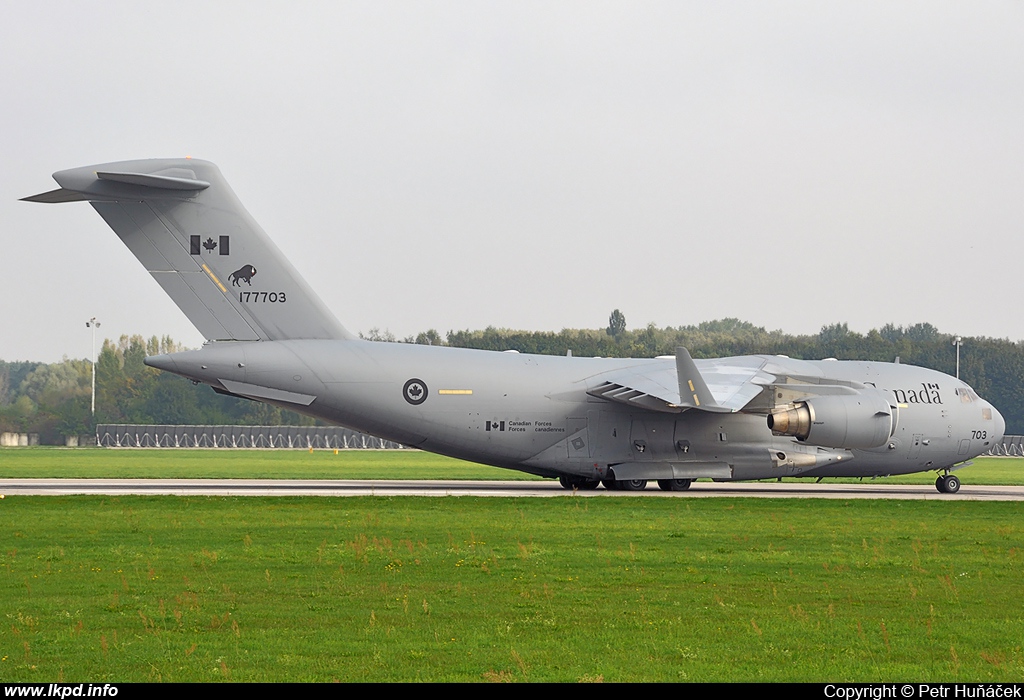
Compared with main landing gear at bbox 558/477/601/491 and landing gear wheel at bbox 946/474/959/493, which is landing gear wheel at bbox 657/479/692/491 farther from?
landing gear wheel at bbox 946/474/959/493

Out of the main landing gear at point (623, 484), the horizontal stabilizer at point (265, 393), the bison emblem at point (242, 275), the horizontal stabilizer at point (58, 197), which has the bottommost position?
→ the main landing gear at point (623, 484)

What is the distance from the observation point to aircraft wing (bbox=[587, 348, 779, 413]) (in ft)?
87.0

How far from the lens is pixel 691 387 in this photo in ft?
86.9

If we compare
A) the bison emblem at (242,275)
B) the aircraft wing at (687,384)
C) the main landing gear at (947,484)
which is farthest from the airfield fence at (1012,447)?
the bison emblem at (242,275)

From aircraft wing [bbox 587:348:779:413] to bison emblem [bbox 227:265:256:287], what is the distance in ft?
28.1

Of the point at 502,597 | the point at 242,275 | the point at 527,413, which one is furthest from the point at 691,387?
the point at 502,597

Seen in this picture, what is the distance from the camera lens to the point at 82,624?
33.8 feet

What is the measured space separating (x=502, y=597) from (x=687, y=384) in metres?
15.0

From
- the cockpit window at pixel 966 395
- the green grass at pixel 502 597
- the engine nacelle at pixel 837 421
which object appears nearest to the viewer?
the green grass at pixel 502 597

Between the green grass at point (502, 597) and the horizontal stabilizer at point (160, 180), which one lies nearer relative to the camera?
the green grass at point (502, 597)

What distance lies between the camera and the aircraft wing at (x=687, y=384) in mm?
26516

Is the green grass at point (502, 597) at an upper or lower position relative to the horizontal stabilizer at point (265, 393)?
lower

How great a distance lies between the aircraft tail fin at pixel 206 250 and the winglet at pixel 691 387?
340 inches

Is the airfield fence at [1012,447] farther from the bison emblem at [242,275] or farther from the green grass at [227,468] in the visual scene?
the bison emblem at [242,275]
